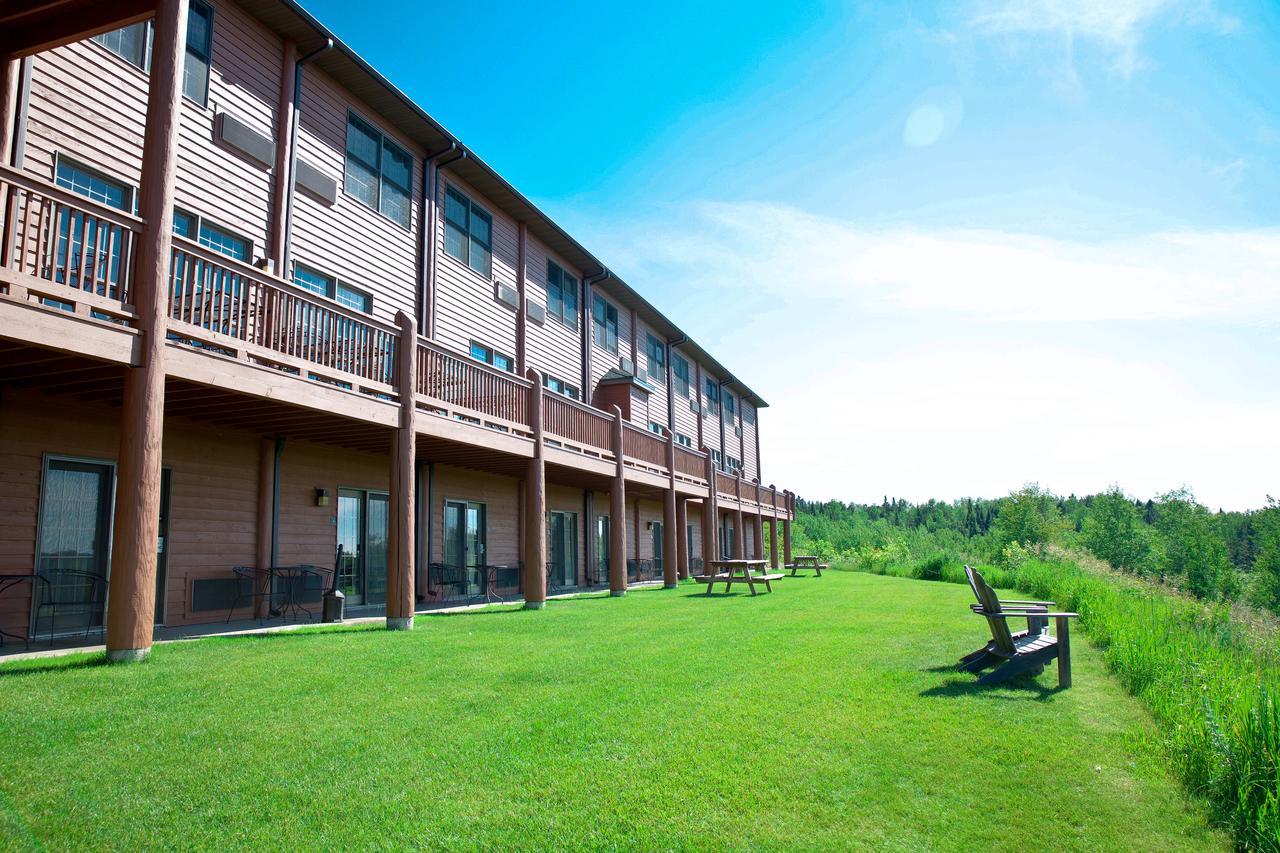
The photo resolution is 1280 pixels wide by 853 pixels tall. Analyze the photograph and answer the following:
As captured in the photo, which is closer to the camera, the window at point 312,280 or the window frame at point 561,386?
the window at point 312,280

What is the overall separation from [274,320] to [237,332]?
42 cm

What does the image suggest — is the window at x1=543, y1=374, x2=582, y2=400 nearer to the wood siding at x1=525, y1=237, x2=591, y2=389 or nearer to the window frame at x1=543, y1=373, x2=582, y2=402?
the window frame at x1=543, y1=373, x2=582, y2=402

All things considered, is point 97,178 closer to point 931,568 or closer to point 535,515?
point 535,515

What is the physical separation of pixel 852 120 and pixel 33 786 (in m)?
12.7

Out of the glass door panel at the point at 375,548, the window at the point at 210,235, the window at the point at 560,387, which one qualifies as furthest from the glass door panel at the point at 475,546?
the window at the point at 210,235

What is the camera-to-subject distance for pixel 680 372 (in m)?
30.3

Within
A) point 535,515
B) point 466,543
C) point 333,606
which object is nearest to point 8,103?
point 333,606

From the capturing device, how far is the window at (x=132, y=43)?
30.8 ft

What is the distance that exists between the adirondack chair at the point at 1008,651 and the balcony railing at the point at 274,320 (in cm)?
768

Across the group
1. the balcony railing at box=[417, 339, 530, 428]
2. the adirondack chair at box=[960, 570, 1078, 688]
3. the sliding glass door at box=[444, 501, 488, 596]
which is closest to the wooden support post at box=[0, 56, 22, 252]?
the balcony railing at box=[417, 339, 530, 428]

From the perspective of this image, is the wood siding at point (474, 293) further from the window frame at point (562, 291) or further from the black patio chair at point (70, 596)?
the black patio chair at point (70, 596)

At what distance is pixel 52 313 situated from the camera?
6.16 metres

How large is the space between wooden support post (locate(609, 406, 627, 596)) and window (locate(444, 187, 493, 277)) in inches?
182

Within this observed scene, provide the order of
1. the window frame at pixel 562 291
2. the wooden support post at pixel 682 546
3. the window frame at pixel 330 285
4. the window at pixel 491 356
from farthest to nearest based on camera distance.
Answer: the wooden support post at pixel 682 546 → the window frame at pixel 562 291 → the window at pixel 491 356 → the window frame at pixel 330 285
